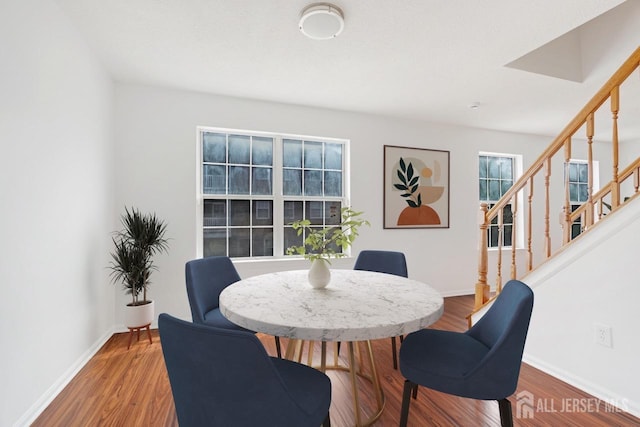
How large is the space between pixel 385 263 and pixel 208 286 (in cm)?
145

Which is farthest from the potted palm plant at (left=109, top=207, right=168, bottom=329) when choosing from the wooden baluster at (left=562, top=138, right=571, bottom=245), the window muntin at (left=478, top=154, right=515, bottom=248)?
the window muntin at (left=478, top=154, right=515, bottom=248)

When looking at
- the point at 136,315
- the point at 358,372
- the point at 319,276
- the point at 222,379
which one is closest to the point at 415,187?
the point at 358,372

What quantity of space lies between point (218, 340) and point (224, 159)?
10.0ft

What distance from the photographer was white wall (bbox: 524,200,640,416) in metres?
1.82

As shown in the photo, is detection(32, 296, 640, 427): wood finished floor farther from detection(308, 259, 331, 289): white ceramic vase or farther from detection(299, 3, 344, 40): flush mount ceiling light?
detection(299, 3, 344, 40): flush mount ceiling light

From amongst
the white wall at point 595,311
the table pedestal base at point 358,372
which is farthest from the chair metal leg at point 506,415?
the white wall at point 595,311

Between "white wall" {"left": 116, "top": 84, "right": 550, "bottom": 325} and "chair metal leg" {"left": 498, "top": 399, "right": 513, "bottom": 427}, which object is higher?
"white wall" {"left": 116, "top": 84, "right": 550, "bottom": 325}

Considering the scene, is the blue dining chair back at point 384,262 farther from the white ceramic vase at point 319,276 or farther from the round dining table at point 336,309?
the white ceramic vase at point 319,276

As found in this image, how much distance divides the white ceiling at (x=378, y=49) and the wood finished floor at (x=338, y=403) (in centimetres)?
255

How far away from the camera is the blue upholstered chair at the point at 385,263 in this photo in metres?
2.55

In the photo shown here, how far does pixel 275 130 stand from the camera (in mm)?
3725

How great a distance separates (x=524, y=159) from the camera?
5.07 m

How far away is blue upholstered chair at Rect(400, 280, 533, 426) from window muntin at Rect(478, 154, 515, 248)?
12.4ft

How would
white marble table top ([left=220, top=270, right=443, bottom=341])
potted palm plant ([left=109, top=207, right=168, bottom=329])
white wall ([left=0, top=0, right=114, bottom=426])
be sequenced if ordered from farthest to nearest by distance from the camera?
potted palm plant ([left=109, top=207, right=168, bottom=329]) < white wall ([left=0, top=0, right=114, bottom=426]) < white marble table top ([left=220, top=270, right=443, bottom=341])
